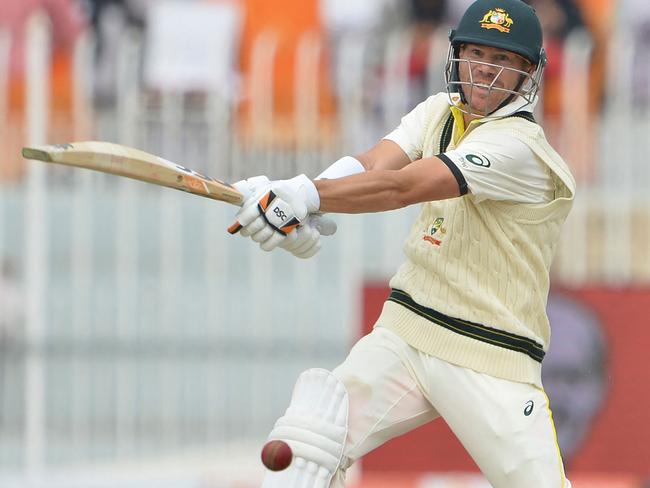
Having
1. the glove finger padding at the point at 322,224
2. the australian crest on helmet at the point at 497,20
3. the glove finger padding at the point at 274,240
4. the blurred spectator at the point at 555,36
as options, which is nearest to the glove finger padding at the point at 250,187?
the glove finger padding at the point at 274,240

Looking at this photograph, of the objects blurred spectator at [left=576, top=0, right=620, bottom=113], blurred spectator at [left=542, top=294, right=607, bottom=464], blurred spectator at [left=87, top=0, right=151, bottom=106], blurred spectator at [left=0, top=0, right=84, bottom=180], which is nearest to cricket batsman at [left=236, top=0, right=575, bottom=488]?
blurred spectator at [left=542, top=294, right=607, bottom=464]

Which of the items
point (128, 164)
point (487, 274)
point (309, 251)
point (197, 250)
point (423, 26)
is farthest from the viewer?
point (423, 26)

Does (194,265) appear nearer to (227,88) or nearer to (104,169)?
(227,88)

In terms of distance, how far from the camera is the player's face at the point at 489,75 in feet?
15.6

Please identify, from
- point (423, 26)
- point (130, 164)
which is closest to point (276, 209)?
point (130, 164)

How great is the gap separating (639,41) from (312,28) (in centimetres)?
218

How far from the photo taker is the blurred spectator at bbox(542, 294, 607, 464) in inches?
307

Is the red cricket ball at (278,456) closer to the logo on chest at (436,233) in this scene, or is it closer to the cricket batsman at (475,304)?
the cricket batsman at (475,304)

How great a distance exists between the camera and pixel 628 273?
801cm

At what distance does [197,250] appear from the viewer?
326 inches

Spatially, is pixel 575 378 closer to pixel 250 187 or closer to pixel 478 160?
pixel 478 160

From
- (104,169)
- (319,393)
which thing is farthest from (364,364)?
(104,169)

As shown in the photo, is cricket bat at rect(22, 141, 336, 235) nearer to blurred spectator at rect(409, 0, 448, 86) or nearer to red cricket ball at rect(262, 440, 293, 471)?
red cricket ball at rect(262, 440, 293, 471)

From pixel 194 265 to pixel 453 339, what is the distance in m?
3.64
